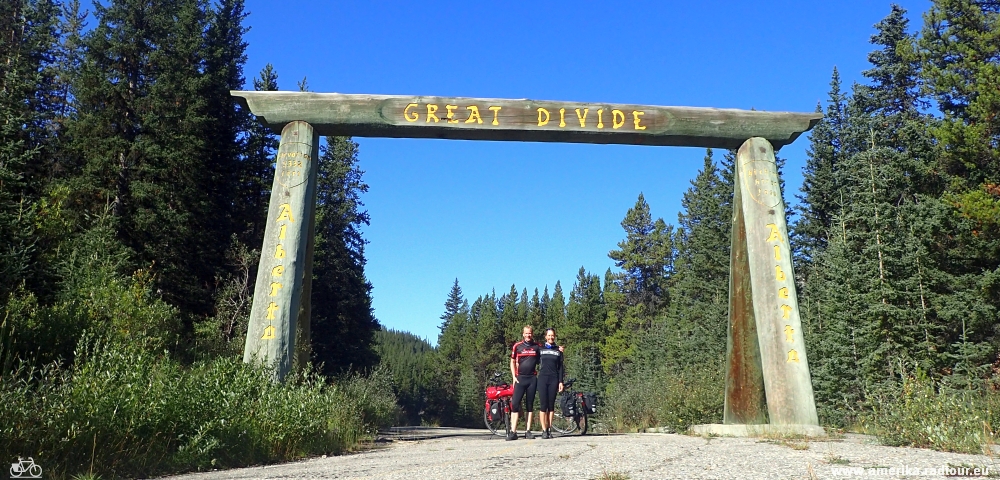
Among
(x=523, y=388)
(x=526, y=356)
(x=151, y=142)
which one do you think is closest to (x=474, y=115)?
(x=526, y=356)

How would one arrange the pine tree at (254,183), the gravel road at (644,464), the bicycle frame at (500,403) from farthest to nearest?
the pine tree at (254,183), the bicycle frame at (500,403), the gravel road at (644,464)

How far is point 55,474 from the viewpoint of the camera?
194 inches

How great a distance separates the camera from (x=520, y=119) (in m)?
10.8

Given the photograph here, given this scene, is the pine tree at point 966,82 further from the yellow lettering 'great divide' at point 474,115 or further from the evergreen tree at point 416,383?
the evergreen tree at point 416,383

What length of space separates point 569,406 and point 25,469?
910 cm

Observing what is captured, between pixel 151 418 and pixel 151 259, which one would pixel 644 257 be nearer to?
pixel 151 259

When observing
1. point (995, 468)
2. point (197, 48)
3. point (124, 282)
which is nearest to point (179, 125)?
point (197, 48)

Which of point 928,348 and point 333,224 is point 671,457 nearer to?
point 928,348

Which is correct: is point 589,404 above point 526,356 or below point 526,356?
below

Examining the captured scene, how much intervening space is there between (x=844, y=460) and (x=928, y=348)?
17.8m

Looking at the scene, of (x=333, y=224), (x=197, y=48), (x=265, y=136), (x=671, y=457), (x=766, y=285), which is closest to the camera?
(x=671, y=457)

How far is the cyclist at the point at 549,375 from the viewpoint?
421 inches

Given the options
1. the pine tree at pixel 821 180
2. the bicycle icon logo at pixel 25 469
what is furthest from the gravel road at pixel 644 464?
the pine tree at pixel 821 180

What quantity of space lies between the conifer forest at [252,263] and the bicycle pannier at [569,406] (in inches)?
77.8
